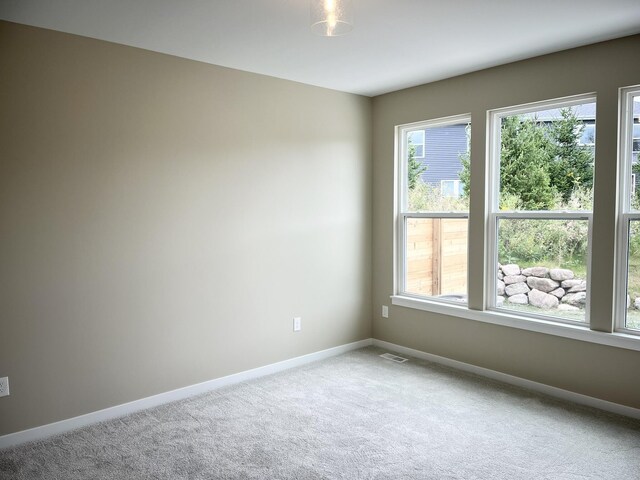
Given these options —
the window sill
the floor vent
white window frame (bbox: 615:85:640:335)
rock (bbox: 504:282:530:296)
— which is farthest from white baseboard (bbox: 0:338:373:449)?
white window frame (bbox: 615:85:640:335)

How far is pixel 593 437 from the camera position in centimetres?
304

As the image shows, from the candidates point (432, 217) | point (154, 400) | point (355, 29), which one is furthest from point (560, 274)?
point (154, 400)

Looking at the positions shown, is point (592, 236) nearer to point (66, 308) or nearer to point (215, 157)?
point (215, 157)

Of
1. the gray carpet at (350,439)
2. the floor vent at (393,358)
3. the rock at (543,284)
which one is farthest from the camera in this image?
the floor vent at (393,358)

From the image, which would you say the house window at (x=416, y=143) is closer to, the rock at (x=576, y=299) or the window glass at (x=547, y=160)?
the window glass at (x=547, y=160)

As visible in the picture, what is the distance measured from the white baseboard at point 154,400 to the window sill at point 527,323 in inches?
32.9

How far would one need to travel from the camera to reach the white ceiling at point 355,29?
272 cm

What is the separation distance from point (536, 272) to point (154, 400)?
303cm

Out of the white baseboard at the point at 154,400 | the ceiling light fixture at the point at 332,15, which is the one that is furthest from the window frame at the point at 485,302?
the ceiling light fixture at the point at 332,15

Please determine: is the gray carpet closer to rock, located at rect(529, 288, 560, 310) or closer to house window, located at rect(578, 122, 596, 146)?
rock, located at rect(529, 288, 560, 310)

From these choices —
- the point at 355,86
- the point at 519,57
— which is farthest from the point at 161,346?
the point at 519,57

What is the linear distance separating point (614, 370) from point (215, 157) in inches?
128

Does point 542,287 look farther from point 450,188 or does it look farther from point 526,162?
point 450,188

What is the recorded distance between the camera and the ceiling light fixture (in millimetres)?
2271
